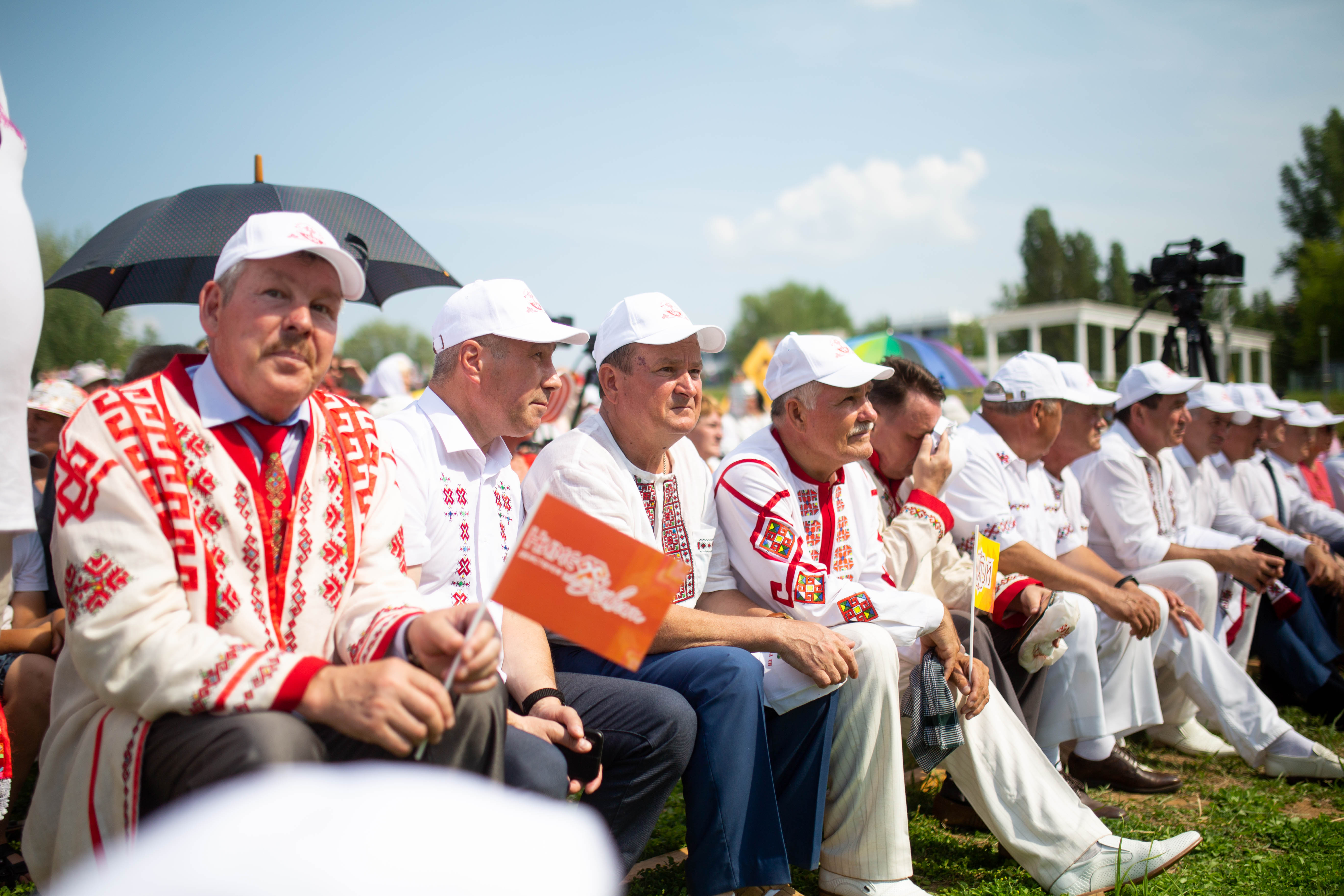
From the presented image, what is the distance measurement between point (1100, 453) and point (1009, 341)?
206ft

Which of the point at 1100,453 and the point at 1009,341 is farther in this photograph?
the point at 1009,341

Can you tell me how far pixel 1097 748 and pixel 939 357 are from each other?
7.64 m

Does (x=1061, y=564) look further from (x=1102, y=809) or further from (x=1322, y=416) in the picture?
(x=1322, y=416)

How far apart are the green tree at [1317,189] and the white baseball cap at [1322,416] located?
5193 cm

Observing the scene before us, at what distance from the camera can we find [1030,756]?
3105 mm

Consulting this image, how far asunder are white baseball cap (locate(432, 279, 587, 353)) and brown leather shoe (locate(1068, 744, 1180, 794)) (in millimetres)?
2956

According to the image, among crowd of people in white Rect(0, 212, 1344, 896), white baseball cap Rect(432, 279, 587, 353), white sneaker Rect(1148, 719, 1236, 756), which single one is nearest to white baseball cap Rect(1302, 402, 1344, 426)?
crowd of people in white Rect(0, 212, 1344, 896)

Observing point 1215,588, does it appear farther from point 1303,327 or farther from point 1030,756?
point 1303,327

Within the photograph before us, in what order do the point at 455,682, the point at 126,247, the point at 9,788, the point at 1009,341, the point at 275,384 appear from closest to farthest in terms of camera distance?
the point at 455,682 < the point at 275,384 < the point at 9,788 < the point at 126,247 < the point at 1009,341

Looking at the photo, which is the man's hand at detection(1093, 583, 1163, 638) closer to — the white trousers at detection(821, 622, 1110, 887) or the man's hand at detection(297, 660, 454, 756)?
the white trousers at detection(821, 622, 1110, 887)

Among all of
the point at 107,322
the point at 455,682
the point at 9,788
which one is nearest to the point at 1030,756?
the point at 455,682

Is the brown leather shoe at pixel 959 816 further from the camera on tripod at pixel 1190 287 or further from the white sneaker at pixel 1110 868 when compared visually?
the camera on tripod at pixel 1190 287

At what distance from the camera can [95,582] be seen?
174 centimetres

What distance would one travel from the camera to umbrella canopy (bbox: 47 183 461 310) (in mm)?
4059
